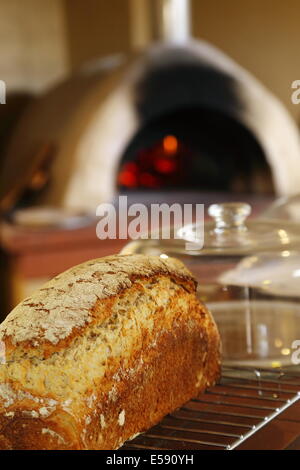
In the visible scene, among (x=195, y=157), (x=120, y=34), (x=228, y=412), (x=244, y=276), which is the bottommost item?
(x=228, y=412)

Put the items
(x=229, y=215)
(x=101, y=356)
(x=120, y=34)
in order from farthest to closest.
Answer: (x=120, y=34), (x=229, y=215), (x=101, y=356)

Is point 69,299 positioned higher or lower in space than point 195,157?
lower

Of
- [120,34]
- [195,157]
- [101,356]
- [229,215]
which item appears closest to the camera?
[101,356]

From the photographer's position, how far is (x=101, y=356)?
75 cm

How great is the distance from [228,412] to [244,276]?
0.81 ft

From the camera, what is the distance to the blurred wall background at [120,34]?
4.57 m

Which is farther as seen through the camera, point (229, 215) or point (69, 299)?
point (229, 215)

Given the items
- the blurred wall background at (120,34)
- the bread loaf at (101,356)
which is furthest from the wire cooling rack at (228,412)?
the blurred wall background at (120,34)

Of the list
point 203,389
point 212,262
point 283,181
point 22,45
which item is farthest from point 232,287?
point 22,45

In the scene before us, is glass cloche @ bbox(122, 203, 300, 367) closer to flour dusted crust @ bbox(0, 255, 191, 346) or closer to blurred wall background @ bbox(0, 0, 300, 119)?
flour dusted crust @ bbox(0, 255, 191, 346)

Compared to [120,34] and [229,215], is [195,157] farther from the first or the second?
[229,215]

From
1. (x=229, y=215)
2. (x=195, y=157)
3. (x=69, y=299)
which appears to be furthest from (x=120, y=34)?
(x=69, y=299)

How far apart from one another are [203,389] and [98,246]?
249cm
